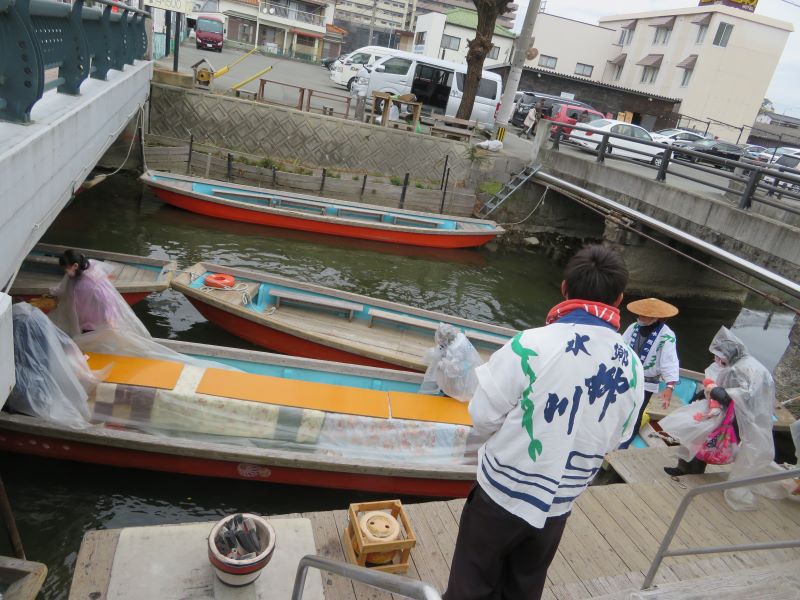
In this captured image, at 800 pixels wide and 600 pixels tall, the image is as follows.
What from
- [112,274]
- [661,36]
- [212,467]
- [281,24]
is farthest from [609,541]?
[281,24]

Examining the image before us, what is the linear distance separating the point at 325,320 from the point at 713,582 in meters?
6.45

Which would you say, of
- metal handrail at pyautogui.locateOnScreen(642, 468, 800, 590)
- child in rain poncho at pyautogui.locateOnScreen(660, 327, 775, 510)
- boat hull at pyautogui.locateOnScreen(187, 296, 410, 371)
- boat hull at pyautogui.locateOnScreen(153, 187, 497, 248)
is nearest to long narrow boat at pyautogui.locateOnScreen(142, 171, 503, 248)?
boat hull at pyautogui.locateOnScreen(153, 187, 497, 248)

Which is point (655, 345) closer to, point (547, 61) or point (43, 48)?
point (43, 48)

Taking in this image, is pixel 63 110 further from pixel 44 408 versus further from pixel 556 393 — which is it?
pixel 556 393

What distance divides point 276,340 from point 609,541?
5.30m

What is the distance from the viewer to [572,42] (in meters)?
43.4

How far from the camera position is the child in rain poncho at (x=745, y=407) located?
195 inches

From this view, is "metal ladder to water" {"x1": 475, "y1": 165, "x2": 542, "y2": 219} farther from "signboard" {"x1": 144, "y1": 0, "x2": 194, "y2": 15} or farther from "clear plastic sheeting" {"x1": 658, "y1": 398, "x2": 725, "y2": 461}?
"clear plastic sheeting" {"x1": 658, "y1": 398, "x2": 725, "y2": 461}

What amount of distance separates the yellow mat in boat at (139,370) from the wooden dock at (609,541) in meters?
2.06

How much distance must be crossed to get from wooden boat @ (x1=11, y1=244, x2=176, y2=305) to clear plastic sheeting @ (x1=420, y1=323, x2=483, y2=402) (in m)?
4.28

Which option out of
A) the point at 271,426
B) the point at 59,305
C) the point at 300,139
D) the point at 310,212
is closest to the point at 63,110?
the point at 59,305

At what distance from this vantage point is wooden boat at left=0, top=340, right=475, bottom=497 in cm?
532

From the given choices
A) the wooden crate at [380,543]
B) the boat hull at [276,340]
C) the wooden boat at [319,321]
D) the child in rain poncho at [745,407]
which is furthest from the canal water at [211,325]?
the child in rain poncho at [745,407]

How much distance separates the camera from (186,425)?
18.1 ft
